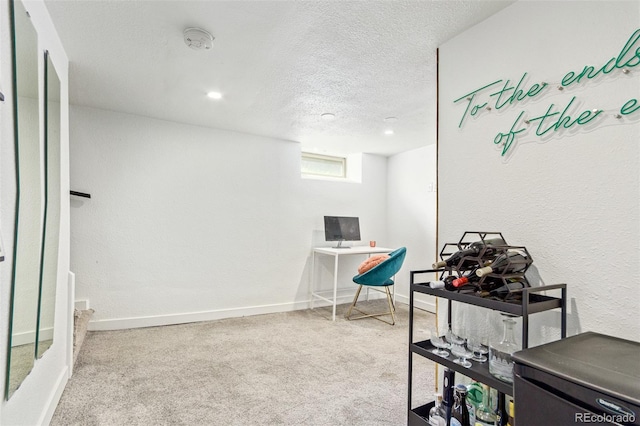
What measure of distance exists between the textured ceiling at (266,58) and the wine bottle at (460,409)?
5.80 feet

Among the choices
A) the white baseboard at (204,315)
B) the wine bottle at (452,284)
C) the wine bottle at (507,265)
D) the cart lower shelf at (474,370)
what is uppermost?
the wine bottle at (507,265)

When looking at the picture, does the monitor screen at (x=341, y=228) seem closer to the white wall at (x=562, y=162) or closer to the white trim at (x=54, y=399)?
the white wall at (x=562, y=162)

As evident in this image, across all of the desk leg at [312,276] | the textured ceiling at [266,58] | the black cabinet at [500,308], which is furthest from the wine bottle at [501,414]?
the desk leg at [312,276]

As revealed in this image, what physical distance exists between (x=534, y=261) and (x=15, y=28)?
86.6 inches

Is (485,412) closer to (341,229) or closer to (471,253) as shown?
(471,253)

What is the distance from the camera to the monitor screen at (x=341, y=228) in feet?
14.2

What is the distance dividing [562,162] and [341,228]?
316cm

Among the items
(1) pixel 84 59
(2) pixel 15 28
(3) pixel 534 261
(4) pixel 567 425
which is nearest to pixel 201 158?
(1) pixel 84 59

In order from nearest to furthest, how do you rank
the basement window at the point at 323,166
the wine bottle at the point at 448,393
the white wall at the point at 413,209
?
the wine bottle at the point at 448,393 < the white wall at the point at 413,209 < the basement window at the point at 323,166

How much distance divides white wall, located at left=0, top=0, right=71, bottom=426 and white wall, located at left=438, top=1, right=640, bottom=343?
193cm

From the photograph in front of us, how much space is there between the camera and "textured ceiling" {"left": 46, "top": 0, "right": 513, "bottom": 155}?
1.68m

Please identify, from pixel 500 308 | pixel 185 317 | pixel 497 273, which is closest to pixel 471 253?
pixel 497 273

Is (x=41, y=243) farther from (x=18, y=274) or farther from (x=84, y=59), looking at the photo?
(x=84, y=59)

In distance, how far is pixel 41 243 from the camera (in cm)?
153
